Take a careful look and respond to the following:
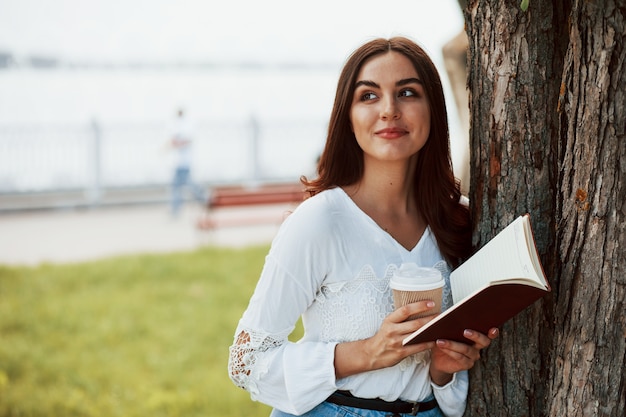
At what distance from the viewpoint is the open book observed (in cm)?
163

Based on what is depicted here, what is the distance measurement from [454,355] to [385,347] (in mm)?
167

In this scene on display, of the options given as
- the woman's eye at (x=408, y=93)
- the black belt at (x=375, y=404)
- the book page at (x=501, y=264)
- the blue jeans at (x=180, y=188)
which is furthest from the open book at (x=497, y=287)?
the blue jeans at (x=180, y=188)

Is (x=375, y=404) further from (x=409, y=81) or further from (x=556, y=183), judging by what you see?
(x=409, y=81)

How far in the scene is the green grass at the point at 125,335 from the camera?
4680 mm

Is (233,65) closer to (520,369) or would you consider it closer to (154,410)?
(154,410)

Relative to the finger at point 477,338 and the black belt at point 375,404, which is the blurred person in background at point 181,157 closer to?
the black belt at point 375,404

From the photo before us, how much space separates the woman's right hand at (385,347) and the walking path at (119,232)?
20.7ft

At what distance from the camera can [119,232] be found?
31.6 feet

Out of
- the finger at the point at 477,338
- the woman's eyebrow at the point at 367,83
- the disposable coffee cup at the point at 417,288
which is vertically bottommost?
the finger at the point at 477,338

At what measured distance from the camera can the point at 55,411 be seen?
4.58m

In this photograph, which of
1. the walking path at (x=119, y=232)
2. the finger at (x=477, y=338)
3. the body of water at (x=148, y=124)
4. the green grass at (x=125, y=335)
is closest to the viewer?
the finger at (x=477, y=338)

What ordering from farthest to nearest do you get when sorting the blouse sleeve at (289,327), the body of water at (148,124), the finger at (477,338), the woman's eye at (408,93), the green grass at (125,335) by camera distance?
the body of water at (148,124) → the green grass at (125,335) → the woman's eye at (408,93) → the blouse sleeve at (289,327) → the finger at (477,338)

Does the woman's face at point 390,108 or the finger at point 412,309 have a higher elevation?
the woman's face at point 390,108

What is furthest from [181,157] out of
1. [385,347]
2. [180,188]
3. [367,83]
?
[385,347]
